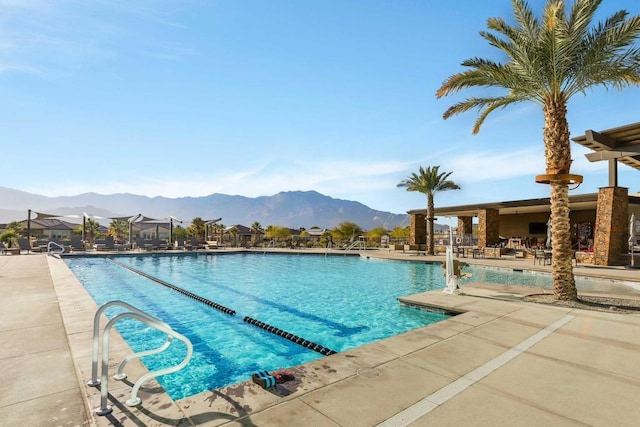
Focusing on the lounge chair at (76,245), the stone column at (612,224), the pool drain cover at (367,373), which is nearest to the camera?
the pool drain cover at (367,373)

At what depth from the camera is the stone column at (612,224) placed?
1560 centimetres

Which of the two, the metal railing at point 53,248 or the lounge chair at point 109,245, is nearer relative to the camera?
the metal railing at point 53,248

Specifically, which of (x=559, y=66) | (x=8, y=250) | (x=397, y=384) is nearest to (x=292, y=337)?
(x=397, y=384)

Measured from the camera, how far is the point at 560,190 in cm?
834

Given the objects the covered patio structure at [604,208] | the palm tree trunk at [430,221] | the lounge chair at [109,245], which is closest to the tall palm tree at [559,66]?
the covered patio structure at [604,208]

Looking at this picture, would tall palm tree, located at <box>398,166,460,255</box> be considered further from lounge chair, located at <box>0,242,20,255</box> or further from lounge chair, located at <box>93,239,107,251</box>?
lounge chair, located at <box>0,242,20,255</box>

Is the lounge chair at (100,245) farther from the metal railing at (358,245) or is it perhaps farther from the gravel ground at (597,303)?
the gravel ground at (597,303)

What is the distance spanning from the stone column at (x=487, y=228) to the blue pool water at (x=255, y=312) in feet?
28.4

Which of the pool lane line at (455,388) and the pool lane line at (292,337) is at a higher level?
the pool lane line at (455,388)

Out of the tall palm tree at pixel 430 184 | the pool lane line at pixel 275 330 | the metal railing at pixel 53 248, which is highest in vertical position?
the tall palm tree at pixel 430 184

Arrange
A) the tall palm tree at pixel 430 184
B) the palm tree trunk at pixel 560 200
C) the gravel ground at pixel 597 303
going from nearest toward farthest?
the gravel ground at pixel 597 303 < the palm tree trunk at pixel 560 200 < the tall palm tree at pixel 430 184

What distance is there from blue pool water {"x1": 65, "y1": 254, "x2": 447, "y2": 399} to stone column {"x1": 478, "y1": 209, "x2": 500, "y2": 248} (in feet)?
28.4

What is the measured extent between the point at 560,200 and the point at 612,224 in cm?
1056

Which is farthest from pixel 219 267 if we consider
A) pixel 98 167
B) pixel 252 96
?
pixel 98 167
